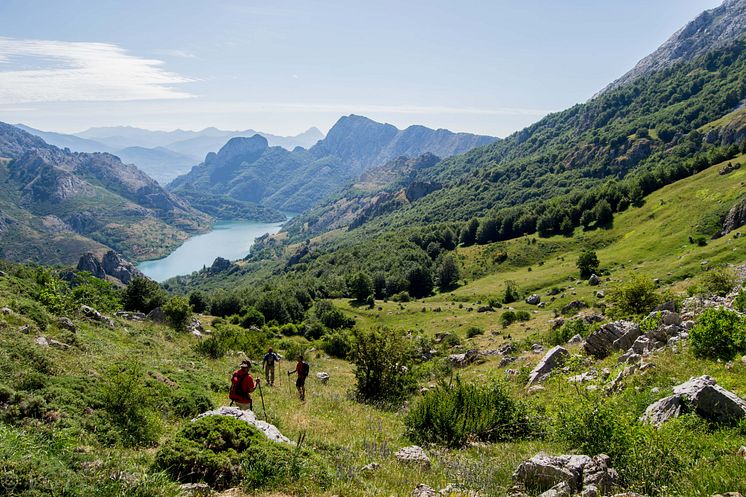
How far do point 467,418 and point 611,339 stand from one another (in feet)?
40.8

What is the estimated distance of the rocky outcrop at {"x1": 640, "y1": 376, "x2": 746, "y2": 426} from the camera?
9523 mm

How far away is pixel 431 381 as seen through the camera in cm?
3019

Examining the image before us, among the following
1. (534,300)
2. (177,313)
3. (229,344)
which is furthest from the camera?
(534,300)

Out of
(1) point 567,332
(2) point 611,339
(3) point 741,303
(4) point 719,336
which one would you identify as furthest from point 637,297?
(4) point 719,336

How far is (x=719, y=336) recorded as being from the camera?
46.1 feet

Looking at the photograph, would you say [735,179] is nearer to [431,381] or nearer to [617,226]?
[617,226]

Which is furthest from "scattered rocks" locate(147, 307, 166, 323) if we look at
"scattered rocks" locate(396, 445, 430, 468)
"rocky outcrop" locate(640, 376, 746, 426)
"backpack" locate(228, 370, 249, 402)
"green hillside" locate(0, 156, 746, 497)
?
"rocky outcrop" locate(640, 376, 746, 426)

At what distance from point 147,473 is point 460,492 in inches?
241

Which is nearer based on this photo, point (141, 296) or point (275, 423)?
point (275, 423)

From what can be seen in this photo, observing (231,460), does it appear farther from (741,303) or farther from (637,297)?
(637,297)

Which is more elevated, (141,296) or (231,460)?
(231,460)

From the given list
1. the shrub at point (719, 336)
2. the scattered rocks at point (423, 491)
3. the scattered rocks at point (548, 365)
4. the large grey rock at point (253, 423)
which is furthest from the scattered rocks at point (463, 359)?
the scattered rocks at point (423, 491)

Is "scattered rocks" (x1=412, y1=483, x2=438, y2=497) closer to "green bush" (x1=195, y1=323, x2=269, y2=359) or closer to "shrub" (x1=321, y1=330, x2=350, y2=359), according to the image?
"green bush" (x1=195, y1=323, x2=269, y2=359)

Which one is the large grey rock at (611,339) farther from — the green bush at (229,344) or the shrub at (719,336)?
the green bush at (229,344)
